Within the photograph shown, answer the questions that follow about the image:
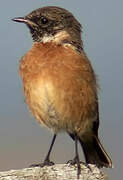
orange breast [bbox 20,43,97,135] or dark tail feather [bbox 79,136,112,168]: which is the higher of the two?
orange breast [bbox 20,43,97,135]

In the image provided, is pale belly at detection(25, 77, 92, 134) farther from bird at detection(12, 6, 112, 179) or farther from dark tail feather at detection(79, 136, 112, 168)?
dark tail feather at detection(79, 136, 112, 168)

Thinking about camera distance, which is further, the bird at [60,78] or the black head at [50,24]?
the black head at [50,24]

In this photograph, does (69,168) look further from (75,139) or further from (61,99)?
Answer: (75,139)

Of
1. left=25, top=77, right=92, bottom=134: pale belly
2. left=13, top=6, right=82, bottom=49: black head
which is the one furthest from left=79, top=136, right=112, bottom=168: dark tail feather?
left=13, top=6, right=82, bottom=49: black head

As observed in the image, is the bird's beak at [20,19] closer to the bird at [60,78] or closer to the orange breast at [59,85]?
the bird at [60,78]

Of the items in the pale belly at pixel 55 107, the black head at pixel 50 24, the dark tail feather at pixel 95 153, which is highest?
the black head at pixel 50 24

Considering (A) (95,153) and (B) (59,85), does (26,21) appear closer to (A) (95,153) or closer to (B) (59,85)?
(B) (59,85)

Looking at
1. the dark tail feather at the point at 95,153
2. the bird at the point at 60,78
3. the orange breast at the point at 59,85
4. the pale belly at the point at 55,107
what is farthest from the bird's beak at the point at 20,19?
the dark tail feather at the point at 95,153
